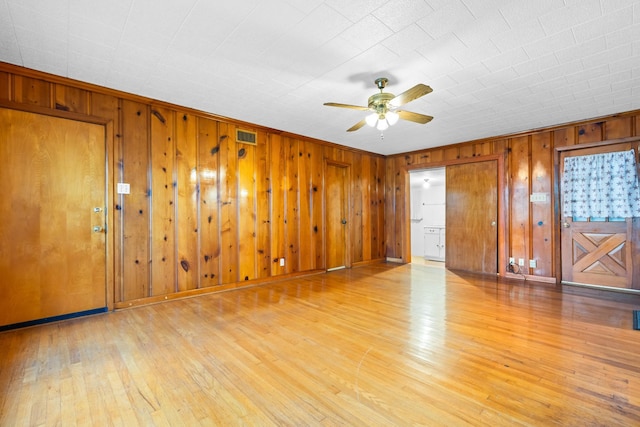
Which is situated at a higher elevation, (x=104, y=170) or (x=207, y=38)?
(x=207, y=38)

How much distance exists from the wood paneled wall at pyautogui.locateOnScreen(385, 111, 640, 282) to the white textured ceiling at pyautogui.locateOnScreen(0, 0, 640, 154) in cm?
43

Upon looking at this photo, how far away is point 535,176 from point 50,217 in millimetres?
6736

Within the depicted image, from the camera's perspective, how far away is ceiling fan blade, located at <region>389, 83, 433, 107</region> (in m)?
2.41

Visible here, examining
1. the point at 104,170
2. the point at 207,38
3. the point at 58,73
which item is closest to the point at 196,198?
the point at 104,170

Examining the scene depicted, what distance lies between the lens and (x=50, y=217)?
288 cm

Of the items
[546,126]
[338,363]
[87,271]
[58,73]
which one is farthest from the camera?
[546,126]

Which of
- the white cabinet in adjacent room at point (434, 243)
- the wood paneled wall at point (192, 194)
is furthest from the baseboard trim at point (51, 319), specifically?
the white cabinet in adjacent room at point (434, 243)

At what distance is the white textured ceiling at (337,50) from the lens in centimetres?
195

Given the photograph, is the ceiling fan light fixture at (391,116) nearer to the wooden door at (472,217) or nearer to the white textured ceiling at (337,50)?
the white textured ceiling at (337,50)

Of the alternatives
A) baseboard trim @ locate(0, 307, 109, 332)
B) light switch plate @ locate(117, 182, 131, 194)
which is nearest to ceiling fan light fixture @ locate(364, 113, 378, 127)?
light switch plate @ locate(117, 182, 131, 194)

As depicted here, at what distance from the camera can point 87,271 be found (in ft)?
10.1

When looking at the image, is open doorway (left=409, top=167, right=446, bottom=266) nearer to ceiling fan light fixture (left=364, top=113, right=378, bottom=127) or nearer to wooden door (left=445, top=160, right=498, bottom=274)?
wooden door (left=445, top=160, right=498, bottom=274)

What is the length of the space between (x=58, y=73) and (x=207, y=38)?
182 cm

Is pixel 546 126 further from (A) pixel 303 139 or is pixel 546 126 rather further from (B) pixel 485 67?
(A) pixel 303 139
